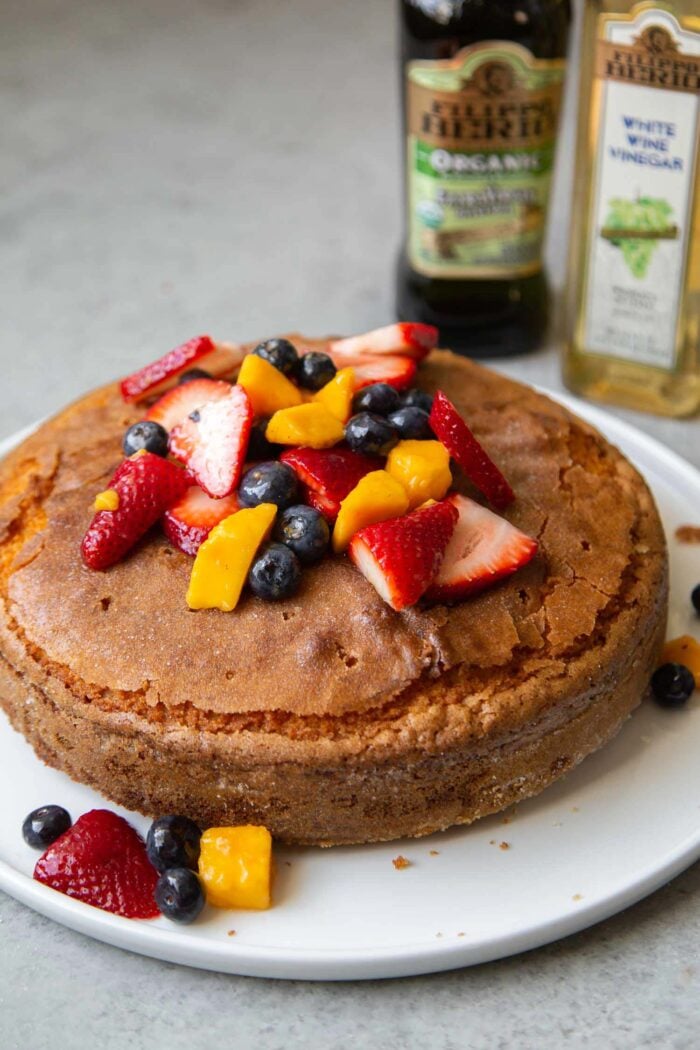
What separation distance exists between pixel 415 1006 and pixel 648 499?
1087mm

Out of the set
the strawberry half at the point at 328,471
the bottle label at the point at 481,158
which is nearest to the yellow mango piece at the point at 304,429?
the strawberry half at the point at 328,471

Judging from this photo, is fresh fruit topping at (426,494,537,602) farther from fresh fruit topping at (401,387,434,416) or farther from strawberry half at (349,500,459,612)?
fresh fruit topping at (401,387,434,416)

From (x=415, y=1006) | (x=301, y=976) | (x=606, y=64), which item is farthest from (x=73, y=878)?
(x=606, y=64)

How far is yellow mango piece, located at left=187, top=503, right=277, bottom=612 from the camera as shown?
220 centimetres

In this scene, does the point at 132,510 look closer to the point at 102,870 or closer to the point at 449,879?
the point at 102,870

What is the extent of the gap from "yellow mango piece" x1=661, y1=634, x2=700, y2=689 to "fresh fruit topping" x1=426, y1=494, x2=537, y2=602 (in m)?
0.41

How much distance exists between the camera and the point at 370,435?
7.68ft

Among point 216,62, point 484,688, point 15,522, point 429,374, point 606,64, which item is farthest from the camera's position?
point 216,62

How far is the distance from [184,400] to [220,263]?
6.19ft

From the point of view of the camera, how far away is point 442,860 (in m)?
2.17

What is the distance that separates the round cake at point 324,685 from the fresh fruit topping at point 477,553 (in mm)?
38

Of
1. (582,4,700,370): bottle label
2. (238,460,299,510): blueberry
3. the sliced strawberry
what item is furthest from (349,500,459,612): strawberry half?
(582,4,700,370): bottle label

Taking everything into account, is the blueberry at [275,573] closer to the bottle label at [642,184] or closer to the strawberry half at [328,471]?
the strawberry half at [328,471]

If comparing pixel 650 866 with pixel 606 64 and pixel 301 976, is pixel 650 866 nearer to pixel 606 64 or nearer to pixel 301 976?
pixel 301 976
